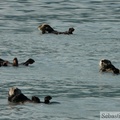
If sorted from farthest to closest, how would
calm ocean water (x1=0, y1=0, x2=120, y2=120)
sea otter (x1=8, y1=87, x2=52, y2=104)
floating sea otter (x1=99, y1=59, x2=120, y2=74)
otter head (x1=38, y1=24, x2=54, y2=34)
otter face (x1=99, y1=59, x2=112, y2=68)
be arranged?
otter head (x1=38, y1=24, x2=54, y2=34) < otter face (x1=99, y1=59, x2=112, y2=68) < floating sea otter (x1=99, y1=59, x2=120, y2=74) < sea otter (x1=8, y1=87, x2=52, y2=104) < calm ocean water (x1=0, y1=0, x2=120, y2=120)

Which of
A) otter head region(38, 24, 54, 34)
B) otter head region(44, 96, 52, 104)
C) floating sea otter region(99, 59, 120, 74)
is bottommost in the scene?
otter head region(44, 96, 52, 104)

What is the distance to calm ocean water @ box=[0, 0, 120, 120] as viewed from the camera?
722 inches

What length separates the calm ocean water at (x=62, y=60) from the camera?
18.3m

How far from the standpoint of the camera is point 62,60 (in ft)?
82.3

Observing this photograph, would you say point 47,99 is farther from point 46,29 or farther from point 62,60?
point 46,29

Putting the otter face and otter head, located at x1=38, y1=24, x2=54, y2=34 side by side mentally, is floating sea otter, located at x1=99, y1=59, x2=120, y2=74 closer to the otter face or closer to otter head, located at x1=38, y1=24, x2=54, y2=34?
the otter face

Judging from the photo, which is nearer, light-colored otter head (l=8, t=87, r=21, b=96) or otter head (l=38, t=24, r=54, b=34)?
light-colored otter head (l=8, t=87, r=21, b=96)

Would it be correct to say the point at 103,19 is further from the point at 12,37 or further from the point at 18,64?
the point at 18,64

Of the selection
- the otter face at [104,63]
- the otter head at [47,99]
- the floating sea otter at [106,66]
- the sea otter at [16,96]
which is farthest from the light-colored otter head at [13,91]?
the otter face at [104,63]

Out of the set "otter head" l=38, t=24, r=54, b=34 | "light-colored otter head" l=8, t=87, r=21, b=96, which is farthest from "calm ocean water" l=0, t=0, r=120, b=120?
"otter head" l=38, t=24, r=54, b=34

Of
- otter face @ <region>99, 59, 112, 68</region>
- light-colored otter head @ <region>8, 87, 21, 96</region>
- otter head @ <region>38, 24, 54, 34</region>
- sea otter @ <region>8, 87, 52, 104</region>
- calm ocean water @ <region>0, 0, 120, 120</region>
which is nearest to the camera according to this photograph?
calm ocean water @ <region>0, 0, 120, 120</region>

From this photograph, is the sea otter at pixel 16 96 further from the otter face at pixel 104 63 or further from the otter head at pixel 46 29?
the otter head at pixel 46 29

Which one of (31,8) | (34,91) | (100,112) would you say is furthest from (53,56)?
(31,8)

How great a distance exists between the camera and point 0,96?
19.7 meters
